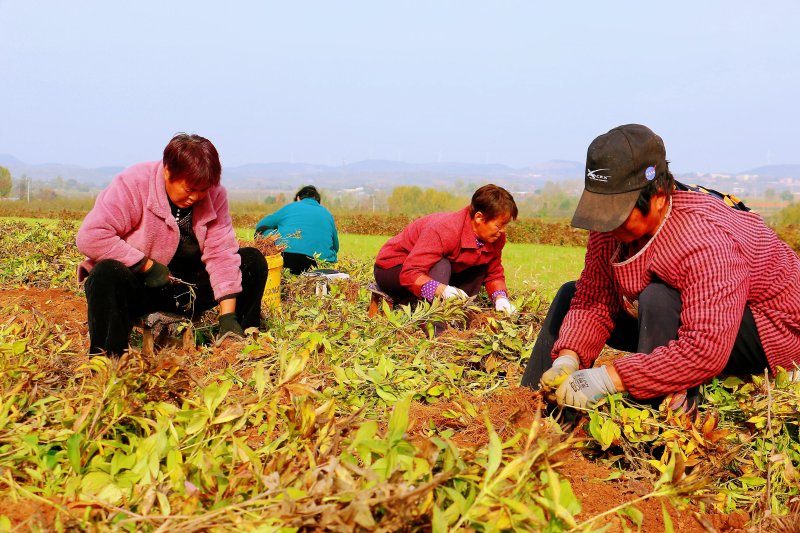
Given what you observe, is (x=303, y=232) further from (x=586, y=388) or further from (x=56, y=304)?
(x=586, y=388)

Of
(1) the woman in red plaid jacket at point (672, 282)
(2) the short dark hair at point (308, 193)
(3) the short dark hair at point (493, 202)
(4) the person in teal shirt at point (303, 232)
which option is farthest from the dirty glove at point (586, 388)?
(2) the short dark hair at point (308, 193)

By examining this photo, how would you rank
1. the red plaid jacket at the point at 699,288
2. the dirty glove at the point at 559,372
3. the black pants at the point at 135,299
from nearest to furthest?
the red plaid jacket at the point at 699,288, the dirty glove at the point at 559,372, the black pants at the point at 135,299

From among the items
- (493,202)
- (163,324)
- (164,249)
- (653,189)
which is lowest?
(163,324)

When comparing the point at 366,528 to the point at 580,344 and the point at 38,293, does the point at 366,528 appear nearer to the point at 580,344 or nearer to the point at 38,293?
the point at 580,344

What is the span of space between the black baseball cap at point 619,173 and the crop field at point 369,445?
596 millimetres

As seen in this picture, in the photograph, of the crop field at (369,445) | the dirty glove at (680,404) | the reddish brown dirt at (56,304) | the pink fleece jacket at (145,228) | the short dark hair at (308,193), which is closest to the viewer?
the crop field at (369,445)

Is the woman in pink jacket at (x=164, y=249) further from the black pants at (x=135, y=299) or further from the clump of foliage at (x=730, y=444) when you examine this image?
the clump of foliage at (x=730, y=444)

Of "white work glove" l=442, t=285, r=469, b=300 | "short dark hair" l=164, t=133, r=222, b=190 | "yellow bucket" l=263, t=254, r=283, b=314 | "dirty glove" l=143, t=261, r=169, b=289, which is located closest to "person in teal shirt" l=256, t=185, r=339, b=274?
"yellow bucket" l=263, t=254, r=283, b=314

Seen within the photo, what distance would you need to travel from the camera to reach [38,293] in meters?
5.68

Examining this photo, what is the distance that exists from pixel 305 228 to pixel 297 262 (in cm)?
33

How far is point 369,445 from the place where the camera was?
1494 mm

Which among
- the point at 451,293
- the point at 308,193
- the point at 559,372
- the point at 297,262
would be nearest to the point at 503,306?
the point at 451,293

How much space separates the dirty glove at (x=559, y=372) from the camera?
2.64m

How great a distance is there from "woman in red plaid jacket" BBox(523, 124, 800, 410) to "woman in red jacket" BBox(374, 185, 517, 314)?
1.69 metres
